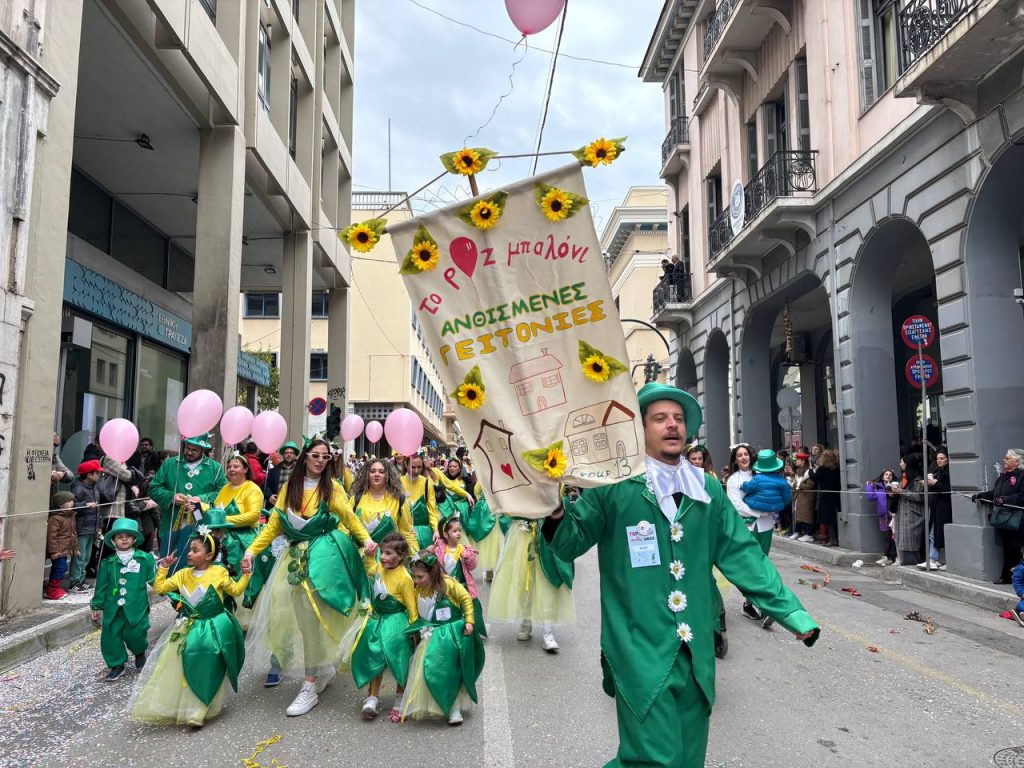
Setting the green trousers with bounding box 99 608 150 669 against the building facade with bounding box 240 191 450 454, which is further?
the building facade with bounding box 240 191 450 454

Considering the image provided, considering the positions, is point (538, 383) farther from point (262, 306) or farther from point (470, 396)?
point (262, 306)

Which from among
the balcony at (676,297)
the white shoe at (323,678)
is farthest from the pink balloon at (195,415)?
the balcony at (676,297)

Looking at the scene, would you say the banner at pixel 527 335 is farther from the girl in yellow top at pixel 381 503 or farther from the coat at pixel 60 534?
the coat at pixel 60 534

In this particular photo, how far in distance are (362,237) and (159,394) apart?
17.9m

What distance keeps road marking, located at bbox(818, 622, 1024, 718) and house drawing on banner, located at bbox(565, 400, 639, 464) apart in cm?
419

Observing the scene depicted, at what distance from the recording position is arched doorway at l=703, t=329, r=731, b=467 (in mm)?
23750

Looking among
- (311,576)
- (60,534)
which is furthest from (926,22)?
(60,534)

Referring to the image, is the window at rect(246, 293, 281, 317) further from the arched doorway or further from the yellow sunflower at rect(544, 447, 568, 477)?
the yellow sunflower at rect(544, 447, 568, 477)

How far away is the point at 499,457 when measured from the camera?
9.93 feet

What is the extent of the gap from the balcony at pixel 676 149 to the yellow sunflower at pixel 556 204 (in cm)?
2364

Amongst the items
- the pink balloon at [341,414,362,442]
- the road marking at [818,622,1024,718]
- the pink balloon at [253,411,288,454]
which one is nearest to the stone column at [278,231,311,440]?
the pink balloon at [341,414,362,442]

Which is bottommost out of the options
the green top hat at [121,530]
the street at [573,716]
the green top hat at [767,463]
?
the street at [573,716]

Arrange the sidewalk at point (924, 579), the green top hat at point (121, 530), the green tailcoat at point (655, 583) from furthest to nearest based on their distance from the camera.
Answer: the sidewalk at point (924, 579) → the green top hat at point (121, 530) → the green tailcoat at point (655, 583)

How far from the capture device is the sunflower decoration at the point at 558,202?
3094 millimetres
